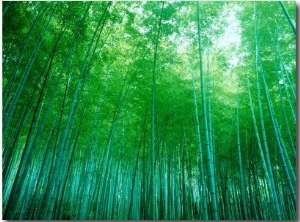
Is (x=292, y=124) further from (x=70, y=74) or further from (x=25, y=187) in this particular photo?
(x=25, y=187)

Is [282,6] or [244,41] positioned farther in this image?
[244,41]

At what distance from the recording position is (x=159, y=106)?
441 centimetres

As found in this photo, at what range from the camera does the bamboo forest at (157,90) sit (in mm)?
2891

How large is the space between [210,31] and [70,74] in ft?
6.32

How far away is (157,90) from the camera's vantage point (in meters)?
4.05

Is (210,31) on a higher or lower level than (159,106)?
higher

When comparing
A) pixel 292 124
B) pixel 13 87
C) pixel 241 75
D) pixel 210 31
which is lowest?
pixel 292 124

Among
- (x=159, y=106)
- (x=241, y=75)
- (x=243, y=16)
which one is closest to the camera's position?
(x=243, y=16)

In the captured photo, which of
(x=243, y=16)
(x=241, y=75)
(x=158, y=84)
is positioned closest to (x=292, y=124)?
(x=241, y=75)

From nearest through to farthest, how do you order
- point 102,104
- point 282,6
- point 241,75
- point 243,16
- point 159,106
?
point 282,6
point 243,16
point 241,75
point 102,104
point 159,106

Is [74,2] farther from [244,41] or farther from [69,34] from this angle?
[244,41]

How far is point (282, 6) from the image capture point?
2.70m

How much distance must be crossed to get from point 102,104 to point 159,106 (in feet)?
3.26

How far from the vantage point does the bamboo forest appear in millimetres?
2891
